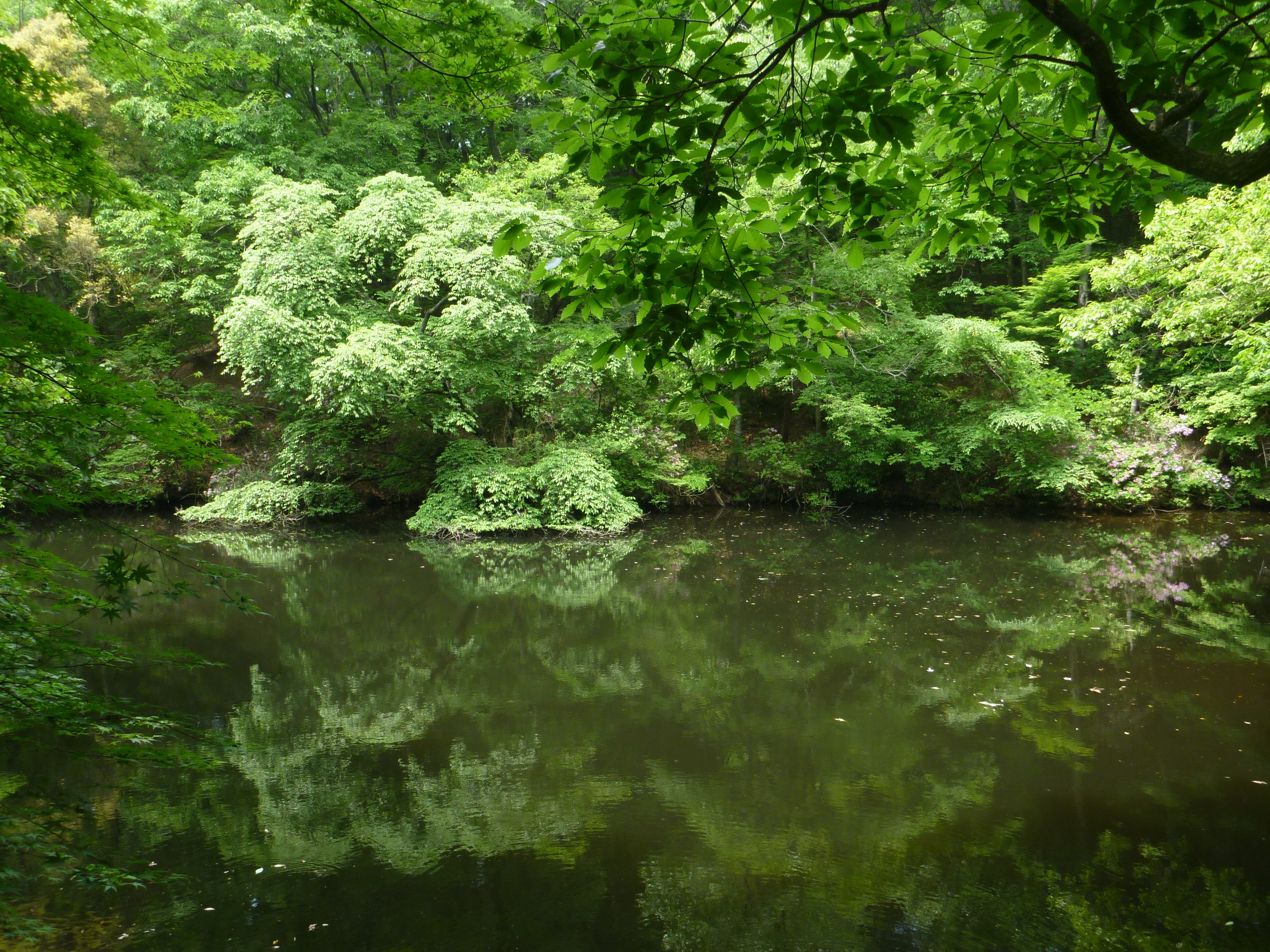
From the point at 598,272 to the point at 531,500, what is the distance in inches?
385

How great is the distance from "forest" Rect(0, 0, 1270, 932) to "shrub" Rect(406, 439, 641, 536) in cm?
7

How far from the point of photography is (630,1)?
5.86 ft

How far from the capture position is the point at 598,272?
2.02 metres

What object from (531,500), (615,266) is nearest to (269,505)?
(531,500)

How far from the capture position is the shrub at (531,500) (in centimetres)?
1105

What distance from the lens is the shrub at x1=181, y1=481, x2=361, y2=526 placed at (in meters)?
11.3

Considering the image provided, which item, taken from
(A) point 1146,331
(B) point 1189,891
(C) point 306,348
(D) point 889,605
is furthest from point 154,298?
(A) point 1146,331

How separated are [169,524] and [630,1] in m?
13.2

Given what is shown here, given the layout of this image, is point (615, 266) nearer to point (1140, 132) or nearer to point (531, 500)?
point (1140, 132)

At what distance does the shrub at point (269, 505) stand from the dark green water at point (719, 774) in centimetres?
438

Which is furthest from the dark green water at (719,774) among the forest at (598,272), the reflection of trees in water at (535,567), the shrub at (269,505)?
the shrub at (269,505)

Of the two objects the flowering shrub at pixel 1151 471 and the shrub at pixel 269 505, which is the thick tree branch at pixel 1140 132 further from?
the shrub at pixel 269 505

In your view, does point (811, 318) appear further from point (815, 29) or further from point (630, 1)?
point (630, 1)

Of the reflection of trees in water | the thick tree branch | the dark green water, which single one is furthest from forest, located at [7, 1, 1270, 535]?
the dark green water
